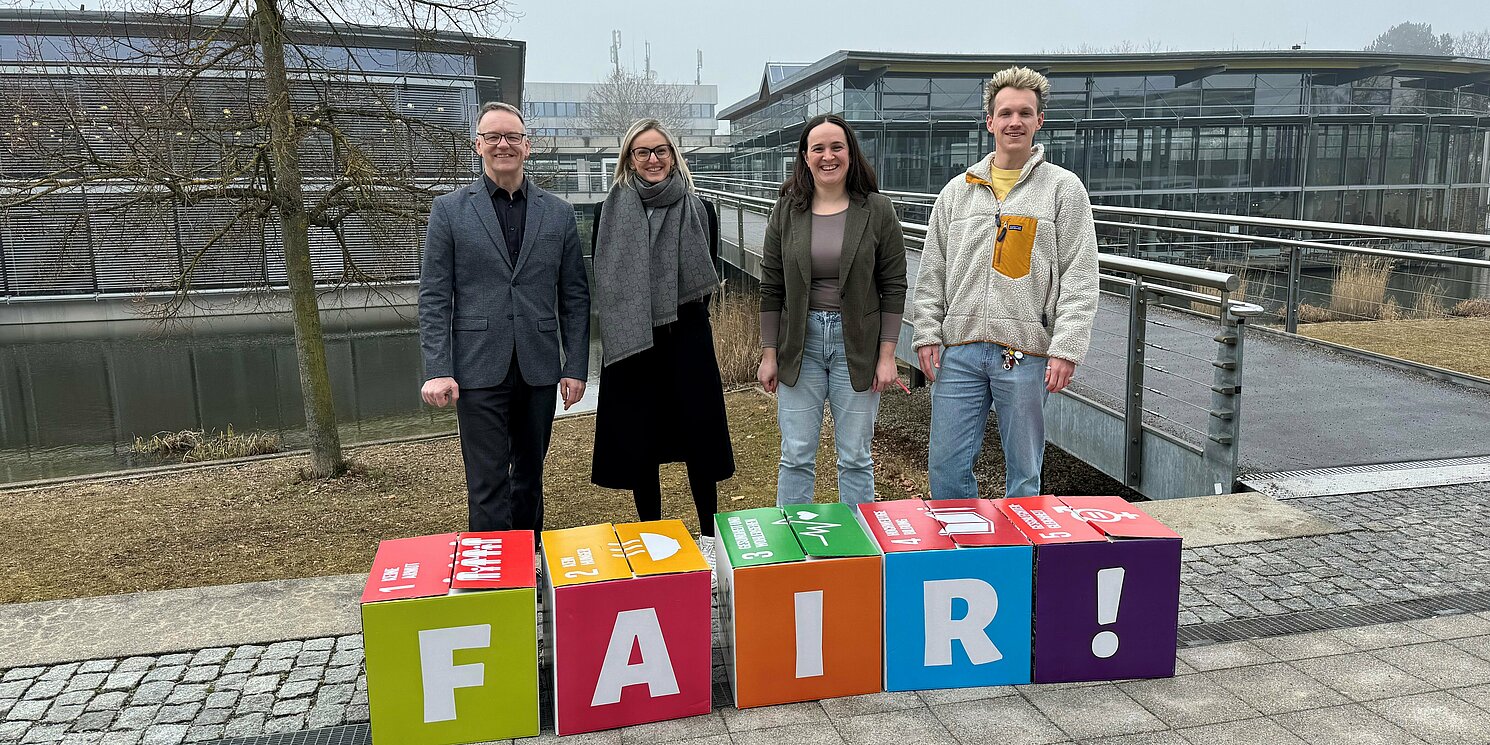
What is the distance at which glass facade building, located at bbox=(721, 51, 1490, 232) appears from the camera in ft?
80.9

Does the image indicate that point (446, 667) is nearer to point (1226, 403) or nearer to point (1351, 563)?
point (1351, 563)

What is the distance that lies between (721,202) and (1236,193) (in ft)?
51.9

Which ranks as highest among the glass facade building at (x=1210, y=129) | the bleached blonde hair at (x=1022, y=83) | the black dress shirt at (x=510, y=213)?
the glass facade building at (x=1210, y=129)

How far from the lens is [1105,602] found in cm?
290

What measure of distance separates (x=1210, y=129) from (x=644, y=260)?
25574mm

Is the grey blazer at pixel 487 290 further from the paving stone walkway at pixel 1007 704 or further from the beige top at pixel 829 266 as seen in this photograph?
the paving stone walkway at pixel 1007 704

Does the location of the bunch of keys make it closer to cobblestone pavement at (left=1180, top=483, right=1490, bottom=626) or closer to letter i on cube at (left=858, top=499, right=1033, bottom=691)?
letter i on cube at (left=858, top=499, right=1033, bottom=691)

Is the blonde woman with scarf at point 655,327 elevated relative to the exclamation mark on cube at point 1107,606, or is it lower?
elevated

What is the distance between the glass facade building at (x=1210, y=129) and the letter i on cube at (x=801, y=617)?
21464mm

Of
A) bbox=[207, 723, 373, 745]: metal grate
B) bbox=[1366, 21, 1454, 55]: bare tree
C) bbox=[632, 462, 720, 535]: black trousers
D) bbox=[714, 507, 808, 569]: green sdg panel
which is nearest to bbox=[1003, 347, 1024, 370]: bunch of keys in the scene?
bbox=[714, 507, 808, 569]: green sdg panel

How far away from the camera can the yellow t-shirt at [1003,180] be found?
3486 millimetres

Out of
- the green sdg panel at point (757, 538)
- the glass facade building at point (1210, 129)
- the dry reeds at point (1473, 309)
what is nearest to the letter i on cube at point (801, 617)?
the green sdg panel at point (757, 538)

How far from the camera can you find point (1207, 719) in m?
2.70

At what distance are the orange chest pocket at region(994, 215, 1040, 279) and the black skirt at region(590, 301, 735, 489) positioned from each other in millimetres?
1141
